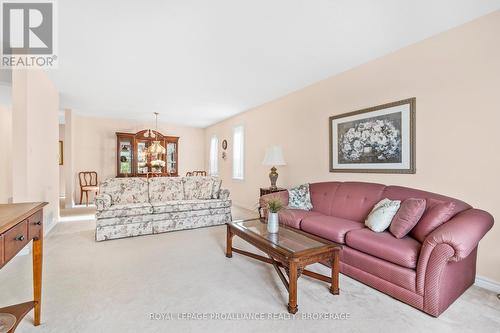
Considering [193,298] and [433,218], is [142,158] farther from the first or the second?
[433,218]

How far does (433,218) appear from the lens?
2117 millimetres

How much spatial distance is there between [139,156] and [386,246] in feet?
22.2

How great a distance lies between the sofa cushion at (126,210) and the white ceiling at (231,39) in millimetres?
2000

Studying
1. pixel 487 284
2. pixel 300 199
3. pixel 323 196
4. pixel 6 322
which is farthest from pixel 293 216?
pixel 6 322

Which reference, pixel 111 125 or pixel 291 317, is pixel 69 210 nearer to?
pixel 111 125

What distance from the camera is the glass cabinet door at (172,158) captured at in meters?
7.73

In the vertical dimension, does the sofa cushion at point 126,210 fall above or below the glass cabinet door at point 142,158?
below

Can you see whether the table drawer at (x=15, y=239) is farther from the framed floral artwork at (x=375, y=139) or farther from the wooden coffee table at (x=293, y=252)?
the framed floral artwork at (x=375, y=139)

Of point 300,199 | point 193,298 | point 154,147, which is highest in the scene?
point 154,147

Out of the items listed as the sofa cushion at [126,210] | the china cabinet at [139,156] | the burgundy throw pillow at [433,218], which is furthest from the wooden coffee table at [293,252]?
the china cabinet at [139,156]

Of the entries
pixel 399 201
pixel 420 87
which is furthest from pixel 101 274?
pixel 420 87

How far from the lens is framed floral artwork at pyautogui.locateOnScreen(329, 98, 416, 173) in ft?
9.25

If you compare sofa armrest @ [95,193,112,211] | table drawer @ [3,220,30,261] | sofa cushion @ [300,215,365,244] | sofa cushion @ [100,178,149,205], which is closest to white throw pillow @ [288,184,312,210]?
sofa cushion @ [300,215,365,244]

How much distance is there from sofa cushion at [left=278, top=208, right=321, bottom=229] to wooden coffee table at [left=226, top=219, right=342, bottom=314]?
377mm
